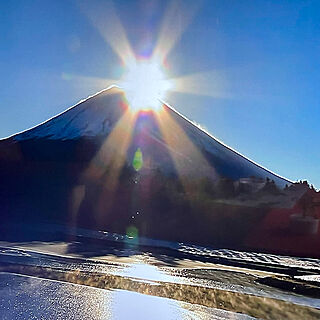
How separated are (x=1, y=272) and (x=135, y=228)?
9.98 m

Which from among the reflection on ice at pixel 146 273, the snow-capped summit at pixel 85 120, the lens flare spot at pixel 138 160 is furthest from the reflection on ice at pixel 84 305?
the snow-capped summit at pixel 85 120

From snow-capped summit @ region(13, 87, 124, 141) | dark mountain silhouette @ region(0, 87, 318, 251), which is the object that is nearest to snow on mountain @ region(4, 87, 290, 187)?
snow-capped summit @ region(13, 87, 124, 141)

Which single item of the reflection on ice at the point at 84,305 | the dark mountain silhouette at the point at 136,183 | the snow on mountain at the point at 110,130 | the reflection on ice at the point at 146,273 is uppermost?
the snow on mountain at the point at 110,130

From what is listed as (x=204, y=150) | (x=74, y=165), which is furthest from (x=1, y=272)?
(x=204, y=150)

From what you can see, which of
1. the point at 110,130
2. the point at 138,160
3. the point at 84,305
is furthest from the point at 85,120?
the point at 84,305

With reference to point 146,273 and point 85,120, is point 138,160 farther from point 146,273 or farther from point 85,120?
point 146,273

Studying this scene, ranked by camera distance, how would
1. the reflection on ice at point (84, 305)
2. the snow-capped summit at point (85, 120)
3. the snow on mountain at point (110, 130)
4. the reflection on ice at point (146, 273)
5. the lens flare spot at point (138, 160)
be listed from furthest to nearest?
the snow-capped summit at point (85, 120), the snow on mountain at point (110, 130), the lens flare spot at point (138, 160), the reflection on ice at point (146, 273), the reflection on ice at point (84, 305)

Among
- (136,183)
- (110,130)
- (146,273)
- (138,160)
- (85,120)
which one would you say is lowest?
(146,273)

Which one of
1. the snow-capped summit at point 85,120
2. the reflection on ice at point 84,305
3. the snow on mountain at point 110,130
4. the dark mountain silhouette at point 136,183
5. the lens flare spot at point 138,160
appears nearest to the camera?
the reflection on ice at point 84,305

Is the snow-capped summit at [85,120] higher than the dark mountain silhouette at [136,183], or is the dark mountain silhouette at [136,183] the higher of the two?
the snow-capped summit at [85,120]

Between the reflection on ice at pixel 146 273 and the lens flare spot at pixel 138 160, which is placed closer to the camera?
the reflection on ice at pixel 146 273

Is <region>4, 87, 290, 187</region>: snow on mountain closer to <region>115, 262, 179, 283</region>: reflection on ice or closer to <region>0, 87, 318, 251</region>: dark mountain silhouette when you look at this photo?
<region>0, 87, 318, 251</region>: dark mountain silhouette

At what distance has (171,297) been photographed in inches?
173

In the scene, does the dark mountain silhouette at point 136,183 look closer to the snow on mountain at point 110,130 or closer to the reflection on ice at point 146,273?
the snow on mountain at point 110,130
